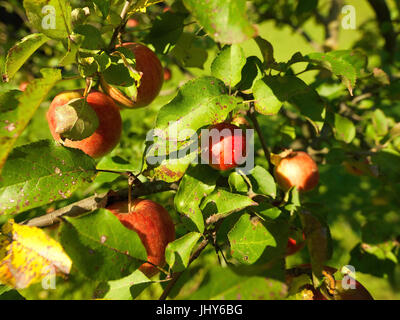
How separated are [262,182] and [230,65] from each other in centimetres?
23

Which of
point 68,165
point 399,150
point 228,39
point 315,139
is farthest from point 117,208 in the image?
point 399,150

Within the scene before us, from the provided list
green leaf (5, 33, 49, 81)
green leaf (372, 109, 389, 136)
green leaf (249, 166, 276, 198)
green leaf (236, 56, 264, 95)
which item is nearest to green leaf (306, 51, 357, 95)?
green leaf (236, 56, 264, 95)

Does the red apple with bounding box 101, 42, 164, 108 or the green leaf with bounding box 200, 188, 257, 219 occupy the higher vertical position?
the red apple with bounding box 101, 42, 164, 108

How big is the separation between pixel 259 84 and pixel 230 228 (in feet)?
0.86

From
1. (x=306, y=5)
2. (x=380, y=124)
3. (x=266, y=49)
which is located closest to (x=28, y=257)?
(x=266, y=49)

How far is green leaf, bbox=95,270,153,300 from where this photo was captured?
478 mm

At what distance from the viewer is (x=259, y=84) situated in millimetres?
566

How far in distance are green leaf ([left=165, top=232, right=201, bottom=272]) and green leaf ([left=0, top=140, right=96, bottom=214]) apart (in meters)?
0.19

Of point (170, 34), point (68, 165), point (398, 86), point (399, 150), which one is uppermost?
point (170, 34)

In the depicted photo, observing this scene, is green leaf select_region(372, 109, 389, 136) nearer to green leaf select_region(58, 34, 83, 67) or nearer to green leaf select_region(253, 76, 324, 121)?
green leaf select_region(253, 76, 324, 121)

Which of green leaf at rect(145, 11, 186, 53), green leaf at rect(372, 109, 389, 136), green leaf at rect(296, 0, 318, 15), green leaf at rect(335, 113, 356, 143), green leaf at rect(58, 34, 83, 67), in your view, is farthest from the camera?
green leaf at rect(372, 109, 389, 136)

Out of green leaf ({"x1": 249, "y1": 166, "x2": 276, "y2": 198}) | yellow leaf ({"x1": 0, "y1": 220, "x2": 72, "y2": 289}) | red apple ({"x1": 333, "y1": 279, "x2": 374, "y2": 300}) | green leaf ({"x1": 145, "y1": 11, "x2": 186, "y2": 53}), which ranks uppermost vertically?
green leaf ({"x1": 145, "y1": 11, "x2": 186, "y2": 53})
